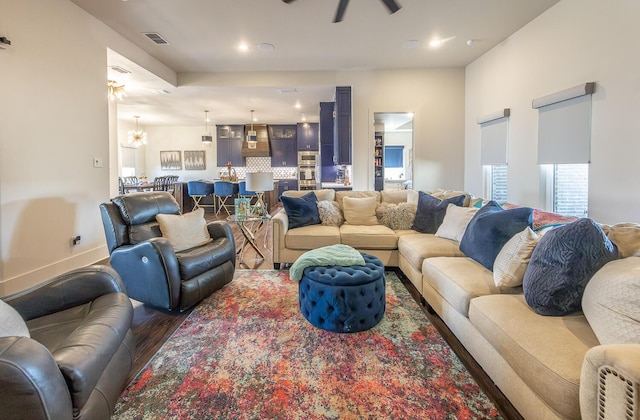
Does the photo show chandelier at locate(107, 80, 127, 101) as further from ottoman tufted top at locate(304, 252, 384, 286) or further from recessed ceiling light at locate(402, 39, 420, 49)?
ottoman tufted top at locate(304, 252, 384, 286)

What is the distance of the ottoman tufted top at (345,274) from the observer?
2.20m

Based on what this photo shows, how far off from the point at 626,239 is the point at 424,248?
150cm

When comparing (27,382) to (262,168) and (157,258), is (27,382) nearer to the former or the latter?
(157,258)

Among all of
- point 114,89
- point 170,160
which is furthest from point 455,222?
point 170,160

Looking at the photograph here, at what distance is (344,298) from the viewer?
2182mm

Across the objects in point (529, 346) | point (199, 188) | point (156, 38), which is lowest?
point (529, 346)

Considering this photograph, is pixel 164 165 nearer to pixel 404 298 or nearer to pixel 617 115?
pixel 404 298

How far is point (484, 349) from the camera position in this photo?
1.71m

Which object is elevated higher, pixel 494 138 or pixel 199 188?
pixel 494 138

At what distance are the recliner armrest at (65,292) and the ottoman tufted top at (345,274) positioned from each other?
120 cm

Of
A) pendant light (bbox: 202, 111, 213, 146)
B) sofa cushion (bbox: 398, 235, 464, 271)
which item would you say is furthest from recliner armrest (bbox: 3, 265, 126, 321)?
pendant light (bbox: 202, 111, 213, 146)

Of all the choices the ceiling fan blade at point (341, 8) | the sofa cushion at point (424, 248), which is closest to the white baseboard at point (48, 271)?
the sofa cushion at point (424, 248)

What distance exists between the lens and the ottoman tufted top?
7.21 feet

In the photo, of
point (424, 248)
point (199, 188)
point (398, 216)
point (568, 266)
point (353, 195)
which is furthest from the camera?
point (199, 188)
